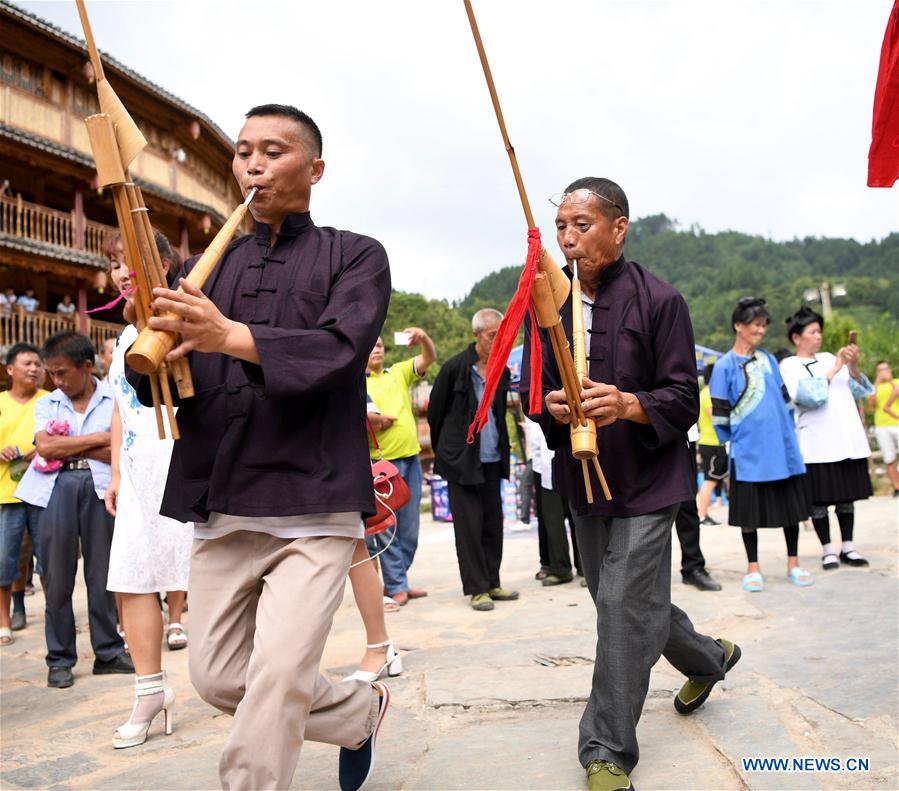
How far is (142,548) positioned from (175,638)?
69.8 inches

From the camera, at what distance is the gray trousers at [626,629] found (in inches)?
114

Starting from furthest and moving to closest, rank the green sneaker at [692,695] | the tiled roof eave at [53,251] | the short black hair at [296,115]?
the tiled roof eave at [53,251]
the green sneaker at [692,695]
the short black hair at [296,115]

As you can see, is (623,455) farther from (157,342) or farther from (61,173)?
(61,173)

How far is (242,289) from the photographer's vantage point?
2.63 m

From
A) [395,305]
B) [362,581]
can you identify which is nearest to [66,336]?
[362,581]

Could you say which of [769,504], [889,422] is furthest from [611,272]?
[889,422]

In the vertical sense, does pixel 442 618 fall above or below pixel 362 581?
below

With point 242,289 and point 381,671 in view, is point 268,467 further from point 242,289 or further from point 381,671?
point 381,671

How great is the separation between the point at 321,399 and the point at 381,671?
218 cm

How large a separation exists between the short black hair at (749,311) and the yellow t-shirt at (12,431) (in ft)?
15.8

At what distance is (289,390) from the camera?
2.23 meters

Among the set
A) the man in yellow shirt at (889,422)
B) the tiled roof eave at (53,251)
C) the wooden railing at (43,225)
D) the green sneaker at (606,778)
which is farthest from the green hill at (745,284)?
the green sneaker at (606,778)

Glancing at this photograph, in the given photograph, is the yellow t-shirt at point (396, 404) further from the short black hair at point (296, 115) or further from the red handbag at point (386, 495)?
the short black hair at point (296, 115)

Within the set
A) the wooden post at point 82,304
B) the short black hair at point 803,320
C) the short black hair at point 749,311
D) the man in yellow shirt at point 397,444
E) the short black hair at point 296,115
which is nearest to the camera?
the short black hair at point 296,115
